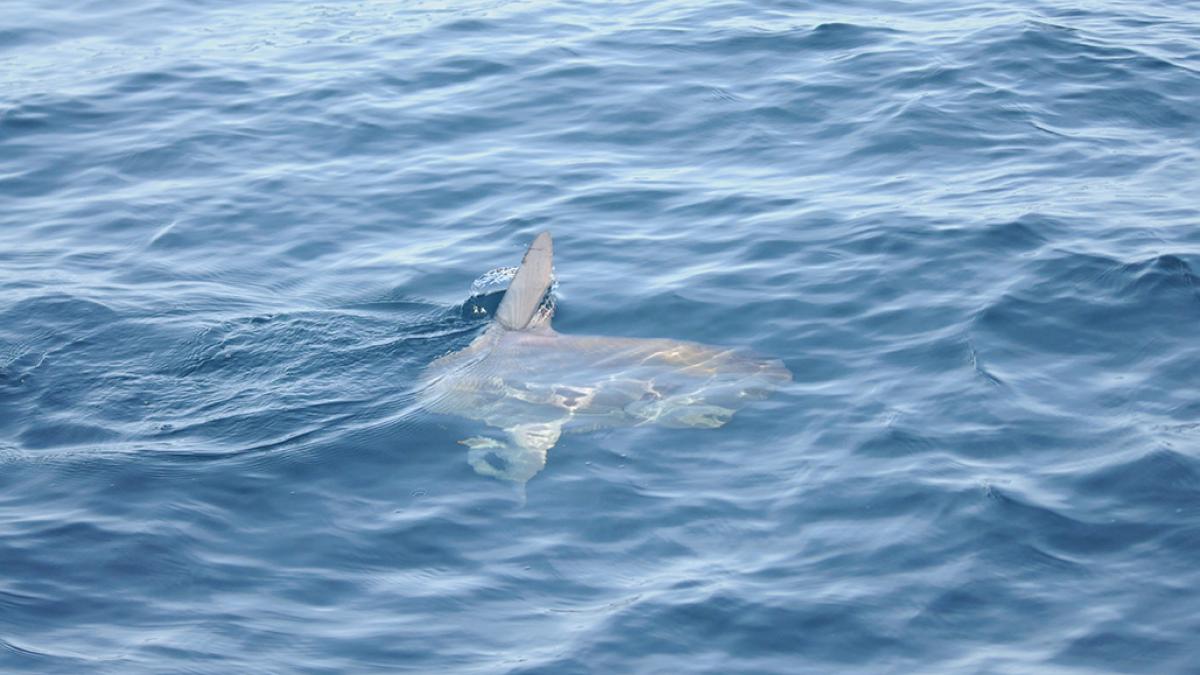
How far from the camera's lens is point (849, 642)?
23.7 ft

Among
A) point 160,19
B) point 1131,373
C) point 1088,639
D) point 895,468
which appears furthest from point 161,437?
point 160,19

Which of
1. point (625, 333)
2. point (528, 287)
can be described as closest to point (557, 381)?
point (528, 287)

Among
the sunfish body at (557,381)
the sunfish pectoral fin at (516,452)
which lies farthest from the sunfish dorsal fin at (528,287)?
the sunfish pectoral fin at (516,452)

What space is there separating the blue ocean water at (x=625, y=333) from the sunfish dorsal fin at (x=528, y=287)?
0.72 meters

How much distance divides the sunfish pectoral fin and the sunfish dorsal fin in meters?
1.05

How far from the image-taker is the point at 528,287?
9.95 metres

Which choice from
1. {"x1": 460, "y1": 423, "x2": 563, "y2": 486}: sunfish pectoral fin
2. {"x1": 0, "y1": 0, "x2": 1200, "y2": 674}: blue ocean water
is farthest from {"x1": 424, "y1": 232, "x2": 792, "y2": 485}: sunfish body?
{"x1": 0, "y1": 0, "x2": 1200, "y2": 674}: blue ocean water

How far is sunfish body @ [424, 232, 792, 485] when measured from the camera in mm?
9453

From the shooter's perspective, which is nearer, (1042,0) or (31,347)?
(31,347)

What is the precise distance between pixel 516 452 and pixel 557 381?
29.7 inches

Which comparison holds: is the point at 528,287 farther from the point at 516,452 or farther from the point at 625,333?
the point at 516,452

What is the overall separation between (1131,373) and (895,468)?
2.18 m

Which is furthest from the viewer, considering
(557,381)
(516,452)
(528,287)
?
(528,287)

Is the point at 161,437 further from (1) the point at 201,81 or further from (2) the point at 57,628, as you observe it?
(1) the point at 201,81
